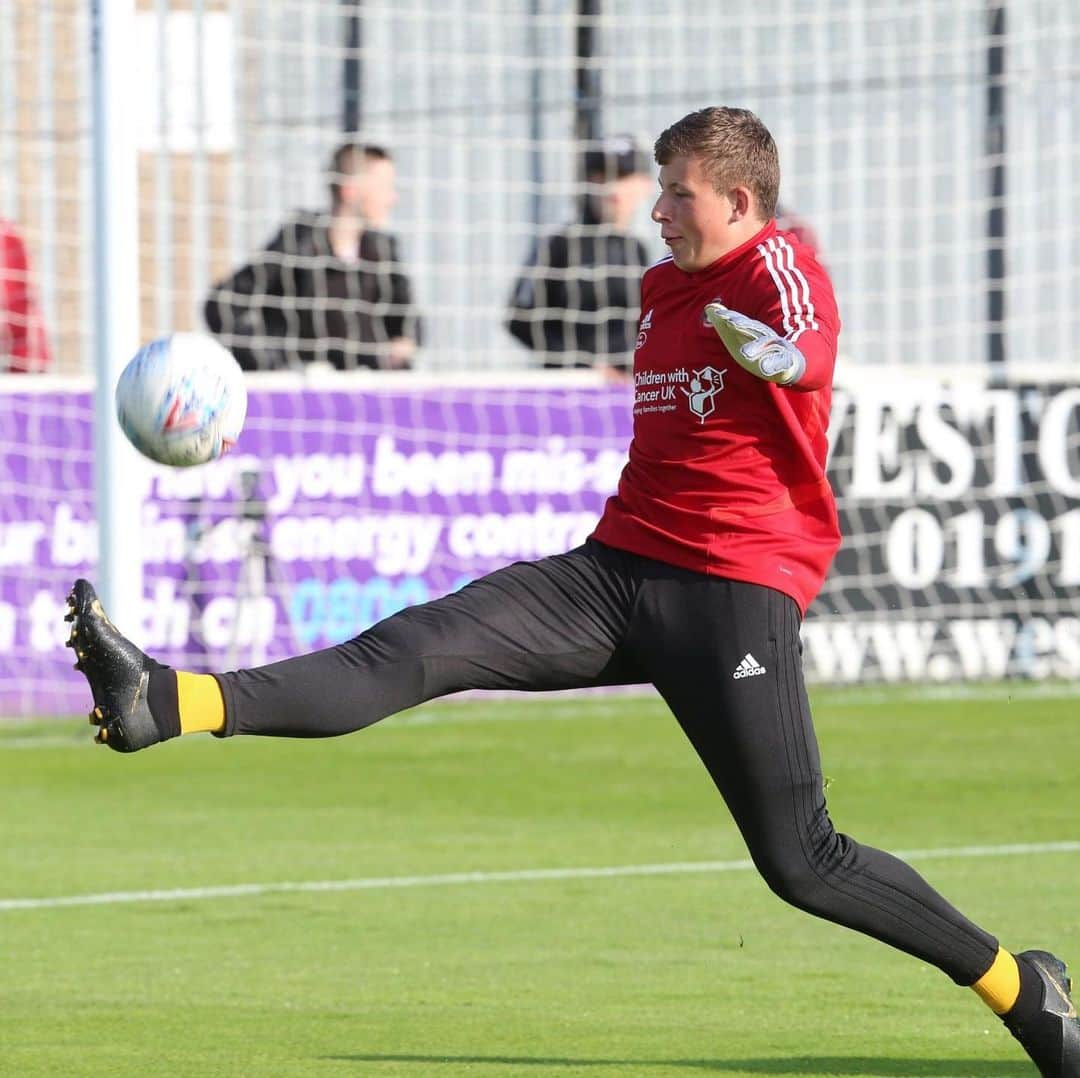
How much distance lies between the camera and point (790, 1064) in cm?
623

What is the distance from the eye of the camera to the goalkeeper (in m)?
5.76

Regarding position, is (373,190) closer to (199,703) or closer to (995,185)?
(995,185)

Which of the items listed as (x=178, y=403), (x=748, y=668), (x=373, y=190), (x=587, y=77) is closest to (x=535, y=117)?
(x=587, y=77)

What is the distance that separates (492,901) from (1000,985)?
2.97m

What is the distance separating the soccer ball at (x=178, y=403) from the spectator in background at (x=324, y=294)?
25.7ft

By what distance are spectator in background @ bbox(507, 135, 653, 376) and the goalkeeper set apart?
339 inches

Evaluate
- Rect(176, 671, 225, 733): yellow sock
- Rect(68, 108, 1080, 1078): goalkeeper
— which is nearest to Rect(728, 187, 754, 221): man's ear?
Rect(68, 108, 1080, 1078): goalkeeper

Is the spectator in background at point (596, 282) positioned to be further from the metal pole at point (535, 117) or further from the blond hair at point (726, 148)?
the blond hair at point (726, 148)

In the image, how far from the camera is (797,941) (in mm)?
7914

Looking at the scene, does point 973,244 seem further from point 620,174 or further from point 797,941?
point 797,941

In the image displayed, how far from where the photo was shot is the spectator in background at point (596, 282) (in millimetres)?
14727

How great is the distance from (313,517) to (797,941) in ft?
21.1

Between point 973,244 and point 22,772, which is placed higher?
point 973,244

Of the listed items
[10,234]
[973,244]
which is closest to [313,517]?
[10,234]
